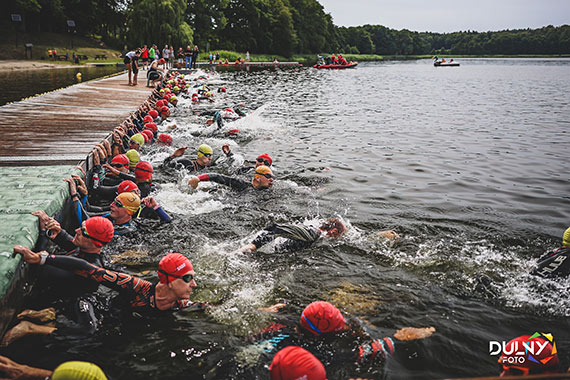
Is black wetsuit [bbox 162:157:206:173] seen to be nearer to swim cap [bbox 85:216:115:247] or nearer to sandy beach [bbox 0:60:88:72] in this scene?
swim cap [bbox 85:216:115:247]

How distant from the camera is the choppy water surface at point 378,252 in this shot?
4672mm

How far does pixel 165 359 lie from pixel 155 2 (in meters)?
54.8

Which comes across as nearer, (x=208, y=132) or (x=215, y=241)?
(x=215, y=241)

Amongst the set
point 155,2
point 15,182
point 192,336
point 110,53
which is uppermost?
point 155,2

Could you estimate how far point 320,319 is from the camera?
14.8ft

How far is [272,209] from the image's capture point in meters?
9.19

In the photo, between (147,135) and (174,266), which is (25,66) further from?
(174,266)

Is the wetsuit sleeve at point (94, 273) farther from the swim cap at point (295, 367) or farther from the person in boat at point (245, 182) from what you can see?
the person in boat at point (245, 182)

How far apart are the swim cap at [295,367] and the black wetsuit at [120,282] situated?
2214mm

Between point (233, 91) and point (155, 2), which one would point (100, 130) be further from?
point (155, 2)

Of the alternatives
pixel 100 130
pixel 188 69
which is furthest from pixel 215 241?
pixel 188 69

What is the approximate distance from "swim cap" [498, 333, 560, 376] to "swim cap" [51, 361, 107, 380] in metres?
3.74

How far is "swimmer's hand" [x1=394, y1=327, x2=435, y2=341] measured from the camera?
4.98 m

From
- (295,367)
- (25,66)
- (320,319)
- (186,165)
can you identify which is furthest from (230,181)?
(25,66)
